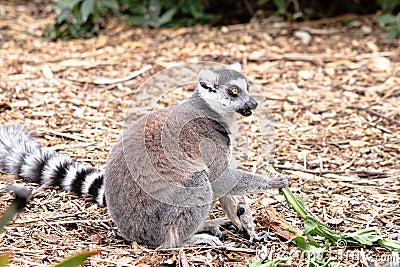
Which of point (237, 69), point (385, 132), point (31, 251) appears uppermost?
point (237, 69)

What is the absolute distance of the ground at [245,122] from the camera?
412 centimetres

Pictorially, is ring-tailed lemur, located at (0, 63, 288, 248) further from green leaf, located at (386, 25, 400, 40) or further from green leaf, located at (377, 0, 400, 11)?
green leaf, located at (377, 0, 400, 11)

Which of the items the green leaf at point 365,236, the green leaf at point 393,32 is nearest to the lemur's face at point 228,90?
the green leaf at point 365,236

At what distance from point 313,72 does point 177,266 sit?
4222 mm

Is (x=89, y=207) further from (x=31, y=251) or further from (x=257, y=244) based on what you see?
(x=257, y=244)

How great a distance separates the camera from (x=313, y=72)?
7457mm

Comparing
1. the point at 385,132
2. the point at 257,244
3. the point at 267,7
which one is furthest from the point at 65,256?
the point at 267,7

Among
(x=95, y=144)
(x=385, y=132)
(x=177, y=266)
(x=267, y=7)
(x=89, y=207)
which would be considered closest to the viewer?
(x=177, y=266)

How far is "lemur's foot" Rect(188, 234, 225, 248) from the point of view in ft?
13.5

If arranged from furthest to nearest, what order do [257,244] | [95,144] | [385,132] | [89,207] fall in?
1. [385,132]
2. [95,144]
3. [89,207]
4. [257,244]

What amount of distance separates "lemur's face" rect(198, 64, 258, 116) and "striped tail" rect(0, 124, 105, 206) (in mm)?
1010

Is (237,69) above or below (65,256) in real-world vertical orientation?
above

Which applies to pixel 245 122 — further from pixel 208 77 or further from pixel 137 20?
pixel 137 20

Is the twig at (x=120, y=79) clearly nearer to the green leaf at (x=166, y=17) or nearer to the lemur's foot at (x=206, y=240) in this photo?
the green leaf at (x=166, y=17)
